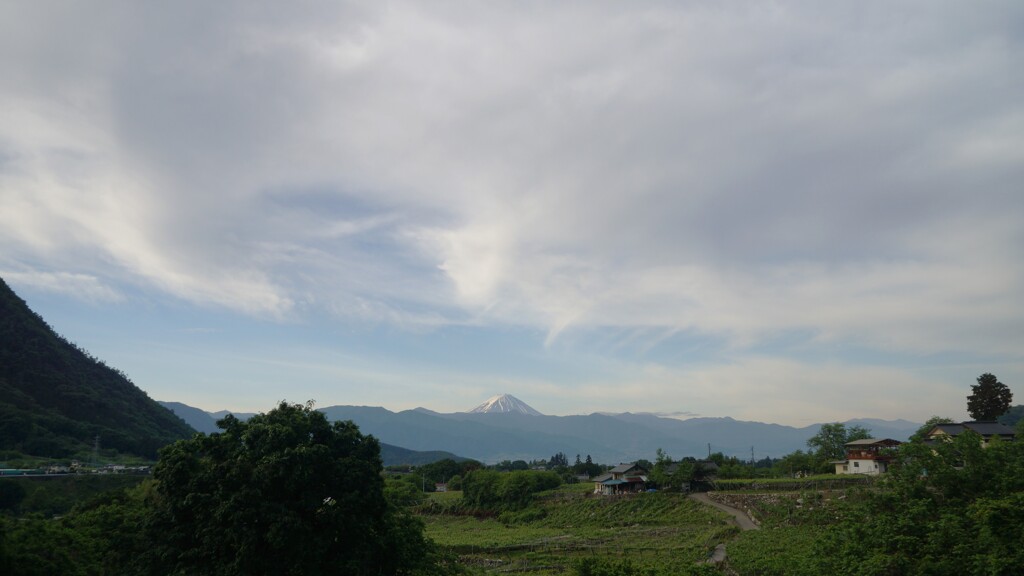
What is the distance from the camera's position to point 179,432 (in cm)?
12938

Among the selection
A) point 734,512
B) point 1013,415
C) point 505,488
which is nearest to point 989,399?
point 734,512

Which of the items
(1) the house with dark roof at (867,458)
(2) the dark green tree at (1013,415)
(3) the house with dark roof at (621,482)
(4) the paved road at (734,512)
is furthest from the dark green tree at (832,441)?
(2) the dark green tree at (1013,415)

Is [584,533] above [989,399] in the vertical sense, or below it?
below

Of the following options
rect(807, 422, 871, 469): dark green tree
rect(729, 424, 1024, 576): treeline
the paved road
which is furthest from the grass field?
rect(807, 422, 871, 469): dark green tree

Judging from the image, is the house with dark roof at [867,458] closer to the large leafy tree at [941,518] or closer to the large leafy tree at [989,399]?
the large leafy tree at [989,399]

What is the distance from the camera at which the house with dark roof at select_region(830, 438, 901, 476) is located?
46.0 m

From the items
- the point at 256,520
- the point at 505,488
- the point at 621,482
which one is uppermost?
the point at 256,520

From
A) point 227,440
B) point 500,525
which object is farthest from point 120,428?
point 227,440

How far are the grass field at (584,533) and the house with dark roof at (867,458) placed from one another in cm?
1349

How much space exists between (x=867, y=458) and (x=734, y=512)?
41.9 feet

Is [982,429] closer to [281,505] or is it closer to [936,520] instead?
[936,520]

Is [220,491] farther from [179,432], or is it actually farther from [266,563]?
[179,432]

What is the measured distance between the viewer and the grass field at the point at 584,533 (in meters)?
34.8

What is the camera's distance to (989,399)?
54781mm
